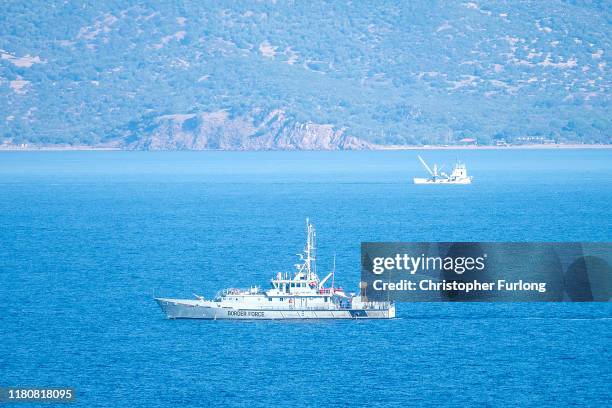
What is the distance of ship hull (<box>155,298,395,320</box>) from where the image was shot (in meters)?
92.4

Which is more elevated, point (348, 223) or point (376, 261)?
point (348, 223)

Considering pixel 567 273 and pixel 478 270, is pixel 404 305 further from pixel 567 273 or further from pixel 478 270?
pixel 478 270

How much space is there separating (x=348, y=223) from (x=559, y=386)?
92.7m

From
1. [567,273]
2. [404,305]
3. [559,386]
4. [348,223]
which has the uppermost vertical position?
[348,223]

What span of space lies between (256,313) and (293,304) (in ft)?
8.89

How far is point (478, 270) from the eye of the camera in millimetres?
66562

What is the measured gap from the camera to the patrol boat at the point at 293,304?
9194 centimetres

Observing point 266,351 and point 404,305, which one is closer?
point 266,351

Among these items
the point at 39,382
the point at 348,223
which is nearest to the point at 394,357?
the point at 39,382
